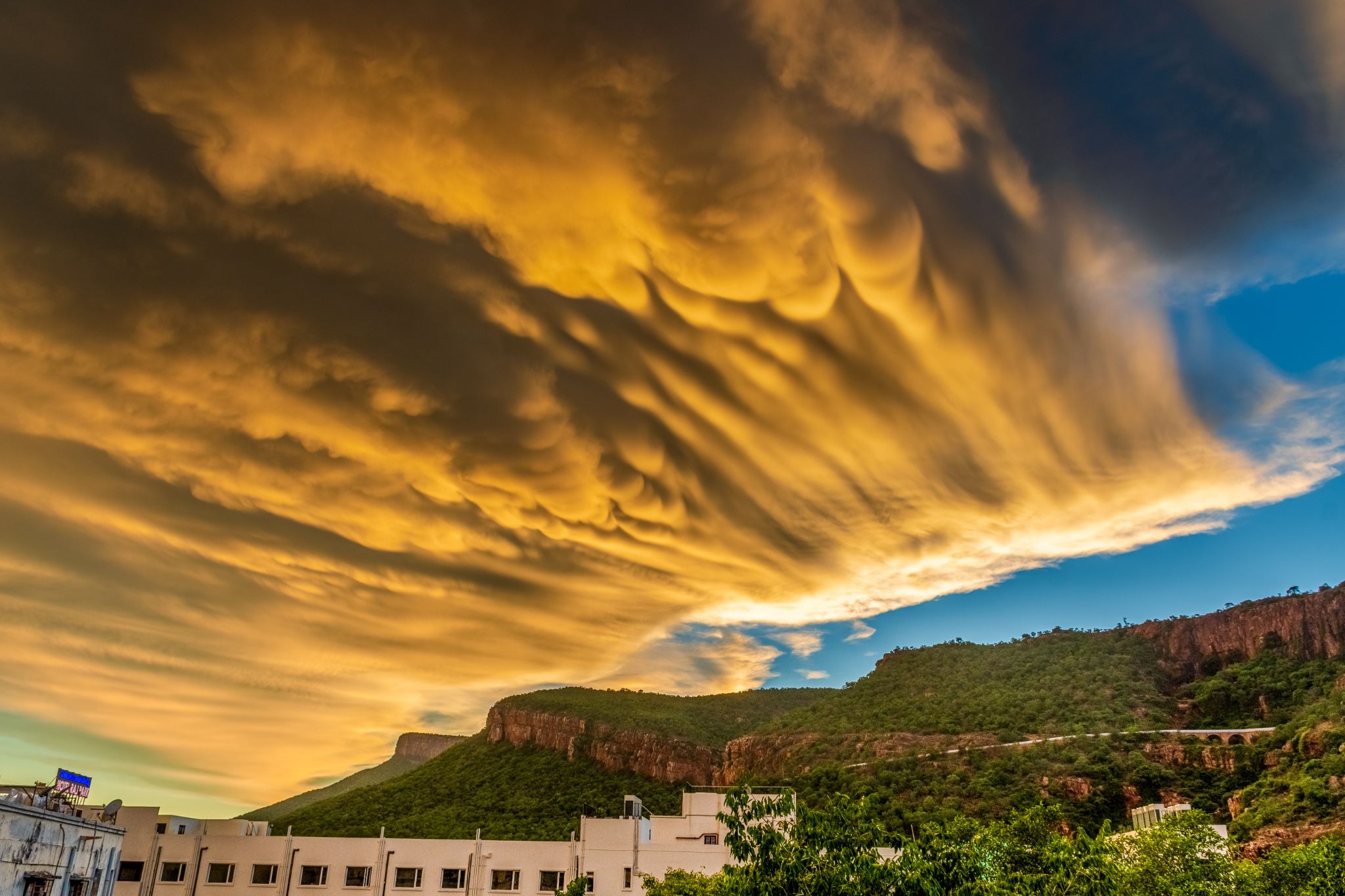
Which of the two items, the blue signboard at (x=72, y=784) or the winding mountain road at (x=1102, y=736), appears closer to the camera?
the blue signboard at (x=72, y=784)

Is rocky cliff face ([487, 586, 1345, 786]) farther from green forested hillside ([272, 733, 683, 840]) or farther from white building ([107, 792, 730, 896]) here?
white building ([107, 792, 730, 896])

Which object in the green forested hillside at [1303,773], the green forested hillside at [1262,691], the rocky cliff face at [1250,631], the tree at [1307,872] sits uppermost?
the rocky cliff face at [1250,631]

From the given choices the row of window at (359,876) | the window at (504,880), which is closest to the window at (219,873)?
the row of window at (359,876)

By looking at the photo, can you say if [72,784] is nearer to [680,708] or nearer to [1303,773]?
[1303,773]

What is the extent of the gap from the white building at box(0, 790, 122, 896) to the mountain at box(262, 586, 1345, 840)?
6475 cm

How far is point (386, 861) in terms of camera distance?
63812mm

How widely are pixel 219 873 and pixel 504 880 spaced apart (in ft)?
66.8

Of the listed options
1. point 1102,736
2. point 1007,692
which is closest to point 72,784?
point 1102,736

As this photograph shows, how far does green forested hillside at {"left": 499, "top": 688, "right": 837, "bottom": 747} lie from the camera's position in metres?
145

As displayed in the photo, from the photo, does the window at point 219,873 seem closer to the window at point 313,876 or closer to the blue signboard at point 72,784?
the window at point 313,876

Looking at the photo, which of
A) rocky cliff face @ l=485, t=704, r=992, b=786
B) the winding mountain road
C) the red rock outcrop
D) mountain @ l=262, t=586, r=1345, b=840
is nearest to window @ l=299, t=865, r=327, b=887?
mountain @ l=262, t=586, r=1345, b=840

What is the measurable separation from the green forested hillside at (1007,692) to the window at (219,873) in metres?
80.3

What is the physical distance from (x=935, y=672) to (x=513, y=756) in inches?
2815

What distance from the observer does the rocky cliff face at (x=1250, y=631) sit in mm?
117562
